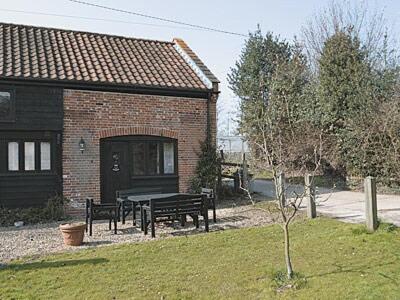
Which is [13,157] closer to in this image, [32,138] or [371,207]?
[32,138]

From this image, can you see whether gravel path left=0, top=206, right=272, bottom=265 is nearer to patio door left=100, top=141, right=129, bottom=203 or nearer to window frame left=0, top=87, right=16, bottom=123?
patio door left=100, top=141, right=129, bottom=203

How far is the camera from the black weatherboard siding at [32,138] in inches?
460

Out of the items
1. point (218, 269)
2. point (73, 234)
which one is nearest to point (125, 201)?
point (73, 234)

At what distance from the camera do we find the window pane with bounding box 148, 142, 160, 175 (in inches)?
543

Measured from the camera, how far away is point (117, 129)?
13.1 m

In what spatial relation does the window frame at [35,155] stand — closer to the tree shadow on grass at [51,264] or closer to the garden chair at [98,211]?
the garden chair at [98,211]

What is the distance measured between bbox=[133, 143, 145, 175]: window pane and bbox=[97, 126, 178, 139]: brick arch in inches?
18.5

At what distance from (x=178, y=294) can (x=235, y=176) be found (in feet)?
35.0

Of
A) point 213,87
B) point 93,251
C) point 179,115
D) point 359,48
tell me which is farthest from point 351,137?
point 93,251

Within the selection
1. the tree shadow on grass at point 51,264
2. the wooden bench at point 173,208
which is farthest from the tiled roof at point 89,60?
the tree shadow on grass at point 51,264

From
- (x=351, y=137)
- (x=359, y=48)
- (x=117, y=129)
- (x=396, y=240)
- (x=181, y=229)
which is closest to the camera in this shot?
(x=396, y=240)

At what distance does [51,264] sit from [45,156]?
590 cm

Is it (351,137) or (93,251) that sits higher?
(351,137)

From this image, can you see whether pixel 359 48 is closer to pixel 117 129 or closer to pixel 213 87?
pixel 213 87
